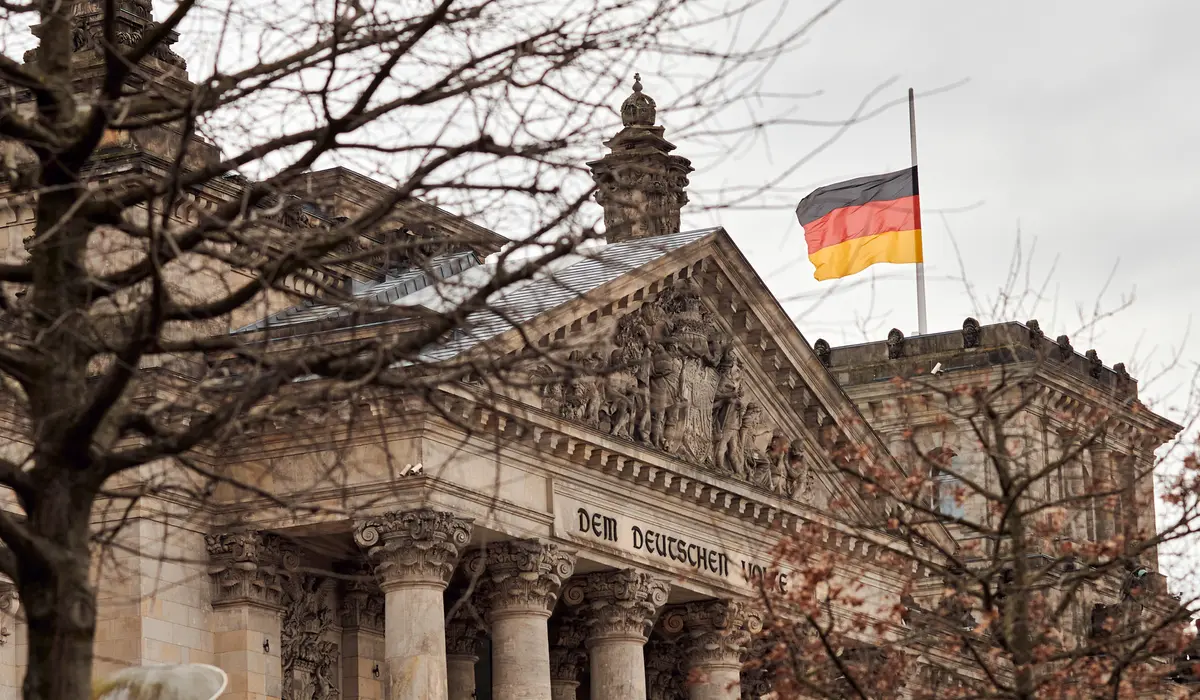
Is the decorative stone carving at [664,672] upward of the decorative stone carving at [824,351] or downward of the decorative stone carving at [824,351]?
downward

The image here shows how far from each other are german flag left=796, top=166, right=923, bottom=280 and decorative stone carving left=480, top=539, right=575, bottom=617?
79.3 ft

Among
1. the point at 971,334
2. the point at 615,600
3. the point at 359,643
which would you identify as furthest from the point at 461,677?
the point at 971,334

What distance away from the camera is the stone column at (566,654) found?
54.3 meters

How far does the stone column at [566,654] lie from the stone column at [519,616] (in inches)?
244

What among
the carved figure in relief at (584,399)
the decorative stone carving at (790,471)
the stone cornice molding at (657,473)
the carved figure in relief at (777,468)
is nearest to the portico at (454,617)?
the stone cornice molding at (657,473)

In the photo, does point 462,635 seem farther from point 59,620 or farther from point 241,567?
point 59,620

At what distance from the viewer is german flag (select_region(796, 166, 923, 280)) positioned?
70312mm

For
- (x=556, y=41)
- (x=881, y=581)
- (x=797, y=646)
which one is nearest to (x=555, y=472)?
(x=881, y=581)

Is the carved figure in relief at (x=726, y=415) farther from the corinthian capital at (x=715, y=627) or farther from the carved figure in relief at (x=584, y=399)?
the carved figure in relief at (x=584, y=399)

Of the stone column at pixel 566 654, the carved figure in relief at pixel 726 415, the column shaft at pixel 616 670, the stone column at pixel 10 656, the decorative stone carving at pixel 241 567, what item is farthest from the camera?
the stone column at pixel 566 654

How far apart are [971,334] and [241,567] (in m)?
39.0

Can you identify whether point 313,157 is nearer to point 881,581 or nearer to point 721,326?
point 721,326

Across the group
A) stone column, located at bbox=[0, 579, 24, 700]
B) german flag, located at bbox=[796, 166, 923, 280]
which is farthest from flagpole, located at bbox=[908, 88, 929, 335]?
stone column, located at bbox=[0, 579, 24, 700]

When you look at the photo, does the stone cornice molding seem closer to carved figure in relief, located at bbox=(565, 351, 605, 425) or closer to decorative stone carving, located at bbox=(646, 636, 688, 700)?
carved figure in relief, located at bbox=(565, 351, 605, 425)
